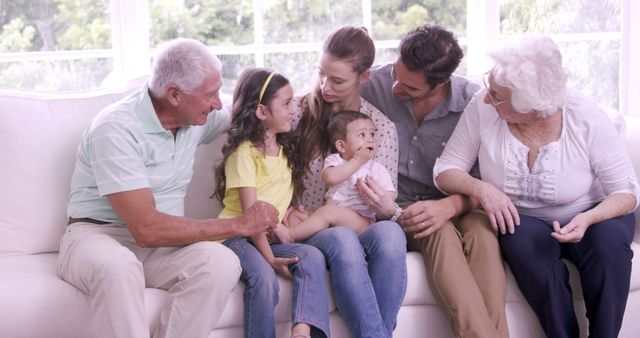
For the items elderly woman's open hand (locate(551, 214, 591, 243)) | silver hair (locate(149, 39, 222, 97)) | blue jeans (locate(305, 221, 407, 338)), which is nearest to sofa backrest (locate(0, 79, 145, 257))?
silver hair (locate(149, 39, 222, 97))

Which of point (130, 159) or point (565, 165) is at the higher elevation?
point (130, 159)

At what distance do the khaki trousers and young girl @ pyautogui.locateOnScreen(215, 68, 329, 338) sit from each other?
1.15 feet

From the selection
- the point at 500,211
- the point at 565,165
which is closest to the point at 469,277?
the point at 500,211

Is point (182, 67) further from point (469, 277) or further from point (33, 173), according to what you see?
point (469, 277)

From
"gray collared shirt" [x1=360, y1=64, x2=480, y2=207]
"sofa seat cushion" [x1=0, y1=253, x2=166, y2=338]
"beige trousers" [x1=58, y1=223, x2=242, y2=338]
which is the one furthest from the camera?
"gray collared shirt" [x1=360, y1=64, x2=480, y2=207]

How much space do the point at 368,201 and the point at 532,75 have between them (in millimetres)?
626

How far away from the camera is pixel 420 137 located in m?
2.95

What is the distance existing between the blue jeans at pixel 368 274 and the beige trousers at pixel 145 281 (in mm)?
303

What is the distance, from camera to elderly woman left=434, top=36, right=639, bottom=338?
252cm

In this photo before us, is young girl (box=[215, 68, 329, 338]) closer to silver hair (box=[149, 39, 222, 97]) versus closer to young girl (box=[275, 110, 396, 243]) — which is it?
young girl (box=[275, 110, 396, 243])

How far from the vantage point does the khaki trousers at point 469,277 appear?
97.4 inches

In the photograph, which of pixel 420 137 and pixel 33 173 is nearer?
pixel 33 173

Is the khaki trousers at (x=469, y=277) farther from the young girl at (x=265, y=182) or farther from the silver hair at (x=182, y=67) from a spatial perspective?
the silver hair at (x=182, y=67)

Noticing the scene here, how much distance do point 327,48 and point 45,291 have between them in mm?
1116
